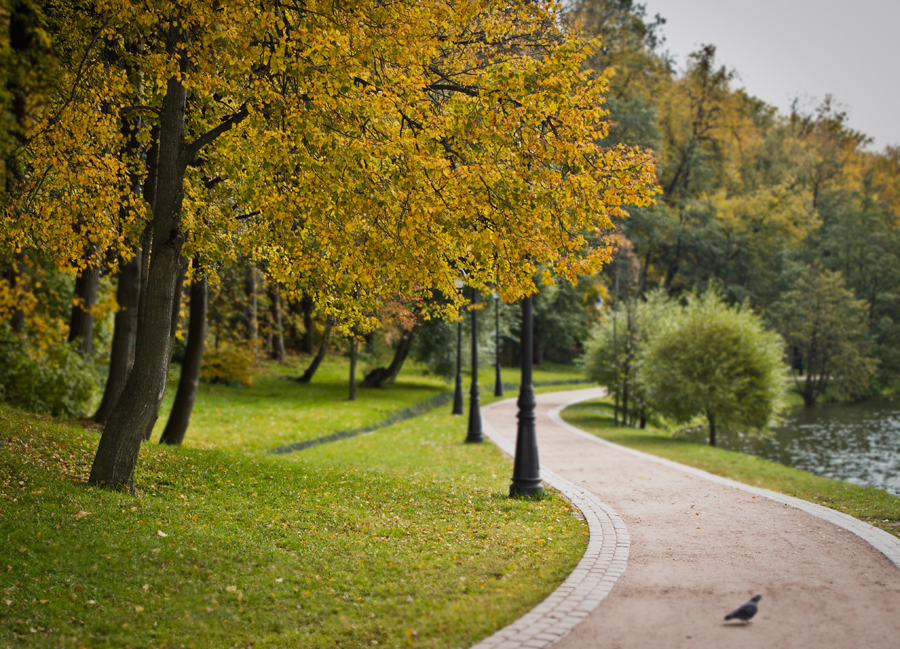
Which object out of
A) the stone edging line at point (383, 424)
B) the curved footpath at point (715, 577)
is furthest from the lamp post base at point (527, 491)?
the stone edging line at point (383, 424)

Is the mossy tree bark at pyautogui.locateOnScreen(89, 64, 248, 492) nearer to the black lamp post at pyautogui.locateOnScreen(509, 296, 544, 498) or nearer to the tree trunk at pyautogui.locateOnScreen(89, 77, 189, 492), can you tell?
the tree trunk at pyautogui.locateOnScreen(89, 77, 189, 492)

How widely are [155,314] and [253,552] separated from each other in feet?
9.52

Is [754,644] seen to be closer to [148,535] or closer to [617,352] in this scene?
[148,535]

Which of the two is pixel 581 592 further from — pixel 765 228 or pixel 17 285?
pixel 765 228

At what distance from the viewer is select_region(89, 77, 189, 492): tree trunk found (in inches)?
301

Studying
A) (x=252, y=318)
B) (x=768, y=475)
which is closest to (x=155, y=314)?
(x=768, y=475)

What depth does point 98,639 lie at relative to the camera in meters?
4.75

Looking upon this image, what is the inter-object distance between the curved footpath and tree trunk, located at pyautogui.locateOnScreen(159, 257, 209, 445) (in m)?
6.88

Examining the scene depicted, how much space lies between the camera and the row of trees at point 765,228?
41.9m

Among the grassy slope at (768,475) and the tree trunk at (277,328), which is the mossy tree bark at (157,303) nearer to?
the grassy slope at (768,475)

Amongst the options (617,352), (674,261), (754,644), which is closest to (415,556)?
(754,644)

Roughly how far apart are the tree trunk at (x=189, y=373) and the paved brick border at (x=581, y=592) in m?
7.26

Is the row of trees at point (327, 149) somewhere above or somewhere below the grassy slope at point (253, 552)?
above

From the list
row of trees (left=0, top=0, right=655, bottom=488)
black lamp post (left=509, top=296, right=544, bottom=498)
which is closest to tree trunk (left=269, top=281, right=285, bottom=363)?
black lamp post (left=509, top=296, right=544, bottom=498)
